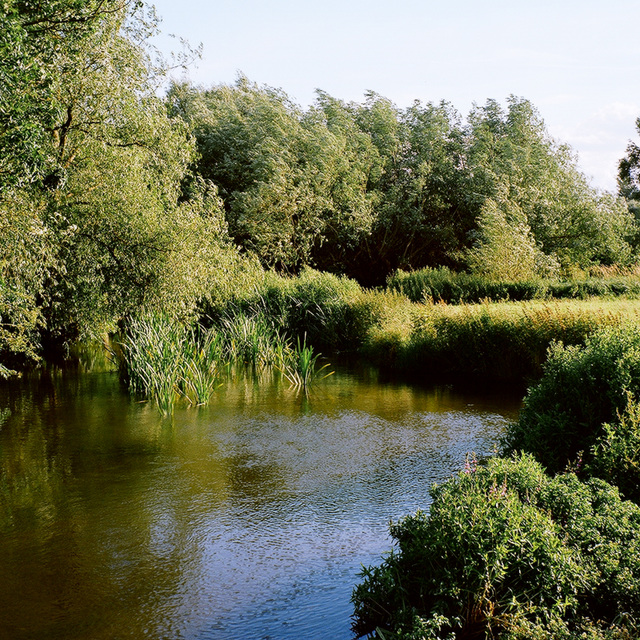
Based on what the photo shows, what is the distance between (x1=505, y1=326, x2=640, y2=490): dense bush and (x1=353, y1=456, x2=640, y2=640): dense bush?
2.96 ft

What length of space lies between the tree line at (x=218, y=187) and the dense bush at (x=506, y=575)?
6825 mm

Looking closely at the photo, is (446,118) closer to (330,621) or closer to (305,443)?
(305,443)

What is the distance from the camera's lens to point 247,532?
617 cm

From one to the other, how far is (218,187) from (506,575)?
28720mm

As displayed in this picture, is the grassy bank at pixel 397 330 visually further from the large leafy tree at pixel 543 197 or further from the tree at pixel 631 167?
the tree at pixel 631 167

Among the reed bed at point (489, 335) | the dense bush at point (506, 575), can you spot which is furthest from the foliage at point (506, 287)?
the dense bush at point (506, 575)

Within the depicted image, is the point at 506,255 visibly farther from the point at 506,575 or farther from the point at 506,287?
the point at 506,575

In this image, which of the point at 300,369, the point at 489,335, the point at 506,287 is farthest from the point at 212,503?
the point at 506,287

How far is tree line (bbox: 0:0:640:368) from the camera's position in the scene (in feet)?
33.6

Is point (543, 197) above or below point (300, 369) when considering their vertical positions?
above

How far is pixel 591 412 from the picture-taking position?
17.6 feet

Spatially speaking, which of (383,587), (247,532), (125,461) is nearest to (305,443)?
(125,461)

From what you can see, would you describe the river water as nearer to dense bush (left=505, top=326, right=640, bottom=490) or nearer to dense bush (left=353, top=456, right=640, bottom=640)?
dense bush (left=353, top=456, right=640, bottom=640)

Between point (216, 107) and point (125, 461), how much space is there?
28.8m
